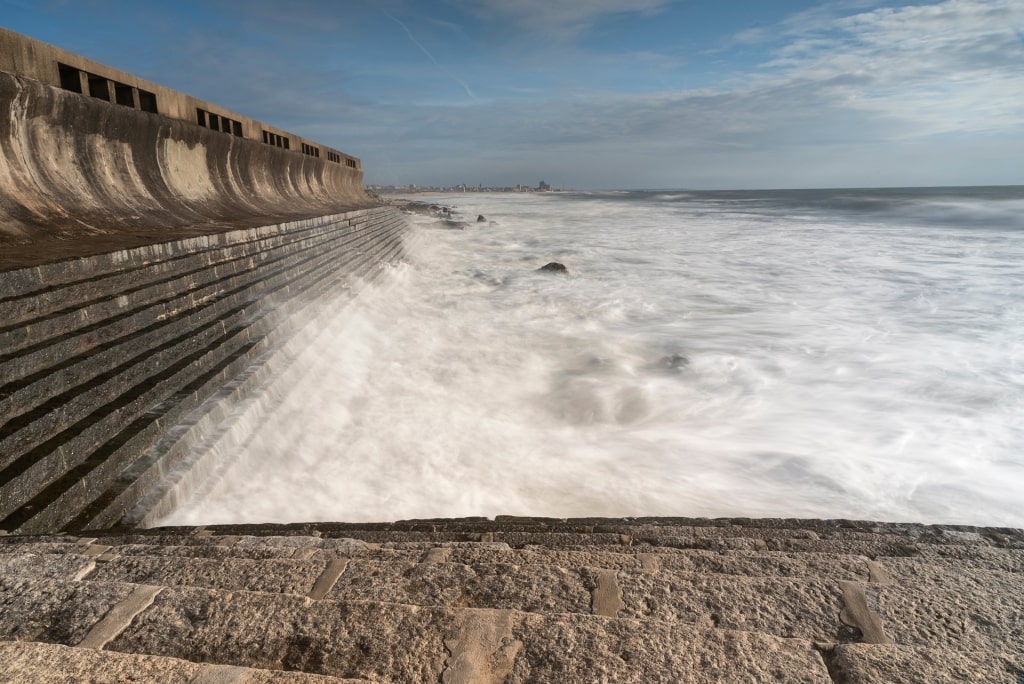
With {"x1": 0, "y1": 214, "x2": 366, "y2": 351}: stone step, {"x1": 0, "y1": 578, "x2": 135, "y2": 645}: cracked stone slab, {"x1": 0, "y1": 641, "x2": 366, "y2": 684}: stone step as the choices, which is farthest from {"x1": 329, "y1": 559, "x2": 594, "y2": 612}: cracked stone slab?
{"x1": 0, "y1": 214, "x2": 366, "y2": 351}: stone step

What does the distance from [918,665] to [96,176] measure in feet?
23.3

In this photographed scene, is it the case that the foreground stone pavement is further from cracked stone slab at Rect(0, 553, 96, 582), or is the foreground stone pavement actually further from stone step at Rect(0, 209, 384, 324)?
stone step at Rect(0, 209, 384, 324)

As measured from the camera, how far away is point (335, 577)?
1.74 meters

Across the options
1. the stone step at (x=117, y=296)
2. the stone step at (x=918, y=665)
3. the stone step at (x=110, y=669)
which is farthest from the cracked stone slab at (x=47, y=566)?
the stone step at (x=918, y=665)

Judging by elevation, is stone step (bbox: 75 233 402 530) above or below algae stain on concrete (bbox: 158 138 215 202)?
below

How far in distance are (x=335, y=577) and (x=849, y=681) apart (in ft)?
4.54

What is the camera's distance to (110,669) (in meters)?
1.18

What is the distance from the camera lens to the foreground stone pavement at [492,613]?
1.27 m

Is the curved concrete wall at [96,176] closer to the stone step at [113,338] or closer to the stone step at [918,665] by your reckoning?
the stone step at [113,338]

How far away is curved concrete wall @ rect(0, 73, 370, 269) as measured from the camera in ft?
13.7

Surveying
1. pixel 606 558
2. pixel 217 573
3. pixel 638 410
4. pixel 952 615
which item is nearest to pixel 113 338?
pixel 217 573

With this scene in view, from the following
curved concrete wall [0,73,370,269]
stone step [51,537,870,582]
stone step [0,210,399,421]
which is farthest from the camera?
curved concrete wall [0,73,370,269]

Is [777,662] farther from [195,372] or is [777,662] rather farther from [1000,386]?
[1000,386]

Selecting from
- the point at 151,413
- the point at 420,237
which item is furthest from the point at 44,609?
the point at 420,237
